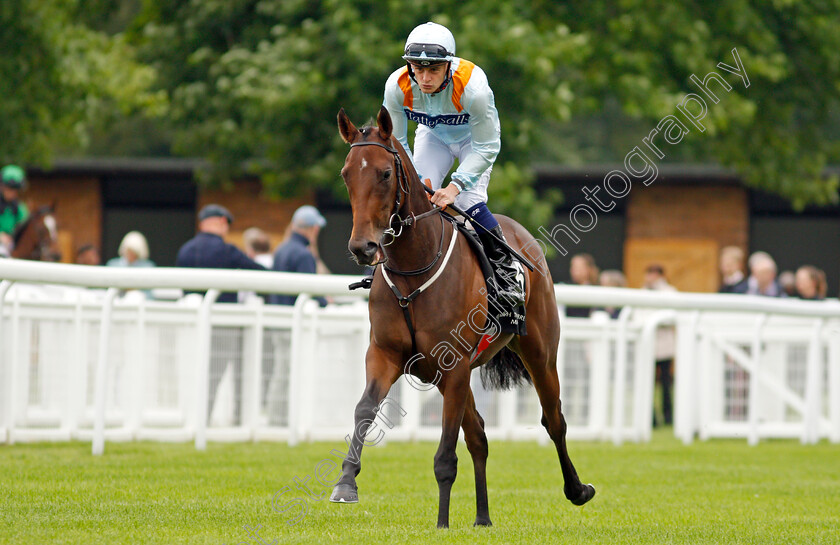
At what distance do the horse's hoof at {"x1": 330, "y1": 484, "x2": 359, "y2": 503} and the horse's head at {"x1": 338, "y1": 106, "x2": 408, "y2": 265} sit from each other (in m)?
1.05

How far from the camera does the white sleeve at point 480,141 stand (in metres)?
6.79

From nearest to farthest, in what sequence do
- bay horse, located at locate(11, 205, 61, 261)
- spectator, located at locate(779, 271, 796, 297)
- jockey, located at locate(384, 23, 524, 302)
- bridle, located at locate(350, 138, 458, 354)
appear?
bridle, located at locate(350, 138, 458, 354), jockey, located at locate(384, 23, 524, 302), bay horse, located at locate(11, 205, 61, 261), spectator, located at locate(779, 271, 796, 297)

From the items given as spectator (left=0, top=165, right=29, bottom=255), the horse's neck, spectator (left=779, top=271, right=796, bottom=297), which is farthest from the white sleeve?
spectator (left=779, top=271, right=796, bottom=297)

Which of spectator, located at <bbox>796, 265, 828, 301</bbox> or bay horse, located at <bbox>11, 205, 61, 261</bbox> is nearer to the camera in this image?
bay horse, located at <bbox>11, 205, 61, 261</bbox>

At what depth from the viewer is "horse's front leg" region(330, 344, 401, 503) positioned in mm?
5695

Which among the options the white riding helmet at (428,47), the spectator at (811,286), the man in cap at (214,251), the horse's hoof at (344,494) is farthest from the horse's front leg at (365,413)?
the spectator at (811,286)

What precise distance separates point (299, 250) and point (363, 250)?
20.3 ft

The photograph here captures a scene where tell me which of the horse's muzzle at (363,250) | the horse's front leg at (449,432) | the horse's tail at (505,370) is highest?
the horse's muzzle at (363,250)

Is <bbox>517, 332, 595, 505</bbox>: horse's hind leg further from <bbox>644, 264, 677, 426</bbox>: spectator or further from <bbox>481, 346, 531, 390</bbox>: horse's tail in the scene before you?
<bbox>644, 264, 677, 426</bbox>: spectator

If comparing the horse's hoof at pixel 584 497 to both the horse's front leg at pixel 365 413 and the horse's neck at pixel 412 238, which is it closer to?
the horse's front leg at pixel 365 413

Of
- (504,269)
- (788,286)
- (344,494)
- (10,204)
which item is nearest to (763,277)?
(788,286)

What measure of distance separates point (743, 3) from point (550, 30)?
2913 mm

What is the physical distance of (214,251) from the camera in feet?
38.0

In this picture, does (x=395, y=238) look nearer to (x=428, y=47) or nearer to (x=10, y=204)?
(x=428, y=47)
